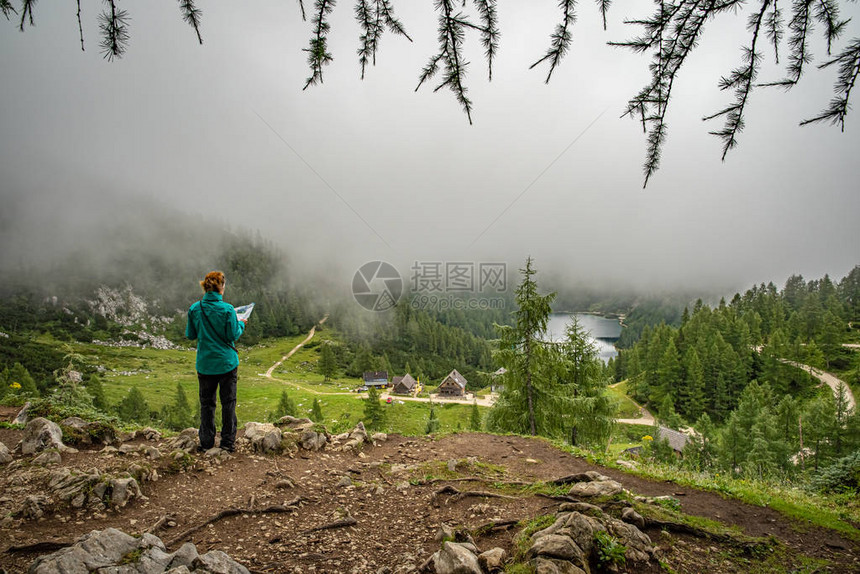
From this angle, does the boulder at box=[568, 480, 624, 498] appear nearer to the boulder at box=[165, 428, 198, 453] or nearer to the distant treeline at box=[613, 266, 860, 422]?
the boulder at box=[165, 428, 198, 453]

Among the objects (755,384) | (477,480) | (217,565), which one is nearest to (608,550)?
(477,480)

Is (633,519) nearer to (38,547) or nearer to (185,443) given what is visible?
(38,547)

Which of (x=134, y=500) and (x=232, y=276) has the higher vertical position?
(x=134, y=500)

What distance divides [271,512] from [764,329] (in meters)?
114

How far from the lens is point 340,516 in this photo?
5152mm

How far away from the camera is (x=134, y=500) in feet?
17.0

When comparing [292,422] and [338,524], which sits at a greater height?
[338,524]

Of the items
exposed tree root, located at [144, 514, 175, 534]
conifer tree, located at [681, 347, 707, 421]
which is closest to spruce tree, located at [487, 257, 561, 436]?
exposed tree root, located at [144, 514, 175, 534]

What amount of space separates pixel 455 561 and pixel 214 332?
549cm

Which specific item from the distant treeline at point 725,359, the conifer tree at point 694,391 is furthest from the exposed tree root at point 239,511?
the conifer tree at point 694,391

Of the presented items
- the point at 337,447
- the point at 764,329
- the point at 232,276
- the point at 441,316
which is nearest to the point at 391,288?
the point at 441,316

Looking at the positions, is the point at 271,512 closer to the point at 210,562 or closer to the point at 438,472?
the point at 210,562

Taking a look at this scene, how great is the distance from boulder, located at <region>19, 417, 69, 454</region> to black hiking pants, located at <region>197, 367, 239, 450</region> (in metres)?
2.55

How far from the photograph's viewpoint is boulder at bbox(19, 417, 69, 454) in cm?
659
